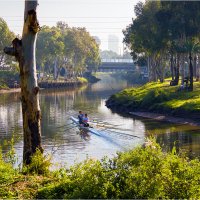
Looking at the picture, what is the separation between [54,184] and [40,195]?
2.37 ft

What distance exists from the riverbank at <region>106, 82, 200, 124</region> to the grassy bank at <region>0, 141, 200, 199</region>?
37354 mm

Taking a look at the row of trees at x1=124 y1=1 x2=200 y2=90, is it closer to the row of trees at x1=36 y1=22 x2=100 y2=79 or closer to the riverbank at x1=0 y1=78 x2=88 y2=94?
the riverbank at x1=0 y1=78 x2=88 y2=94

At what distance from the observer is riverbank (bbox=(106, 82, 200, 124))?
170 feet

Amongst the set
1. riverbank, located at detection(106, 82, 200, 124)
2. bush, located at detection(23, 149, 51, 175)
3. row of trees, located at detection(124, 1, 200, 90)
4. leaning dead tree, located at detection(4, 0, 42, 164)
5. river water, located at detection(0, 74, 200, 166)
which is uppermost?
row of trees, located at detection(124, 1, 200, 90)

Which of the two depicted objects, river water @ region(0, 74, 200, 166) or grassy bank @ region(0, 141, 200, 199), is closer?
grassy bank @ region(0, 141, 200, 199)

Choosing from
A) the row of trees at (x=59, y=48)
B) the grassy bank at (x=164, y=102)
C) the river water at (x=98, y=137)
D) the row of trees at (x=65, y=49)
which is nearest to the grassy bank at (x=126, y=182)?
the river water at (x=98, y=137)

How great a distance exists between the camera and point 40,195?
11.9 meters

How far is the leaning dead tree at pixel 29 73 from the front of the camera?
14.6m

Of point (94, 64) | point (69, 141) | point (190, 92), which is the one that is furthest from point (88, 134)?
point (94, 64)

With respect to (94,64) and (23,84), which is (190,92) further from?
(94,64)

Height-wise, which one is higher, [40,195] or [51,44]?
[51,44]

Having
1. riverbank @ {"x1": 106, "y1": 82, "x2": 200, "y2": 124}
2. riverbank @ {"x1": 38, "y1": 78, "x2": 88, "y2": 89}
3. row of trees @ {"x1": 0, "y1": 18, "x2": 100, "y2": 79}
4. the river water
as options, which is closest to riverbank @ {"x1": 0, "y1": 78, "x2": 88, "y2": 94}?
riverbank @ {"x1": 38, "y1": 78, "x2": 88, "y2": 89}

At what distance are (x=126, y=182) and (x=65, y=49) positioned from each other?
13840 centimetres

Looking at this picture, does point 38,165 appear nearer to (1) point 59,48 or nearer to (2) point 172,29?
(2) point 172,29
